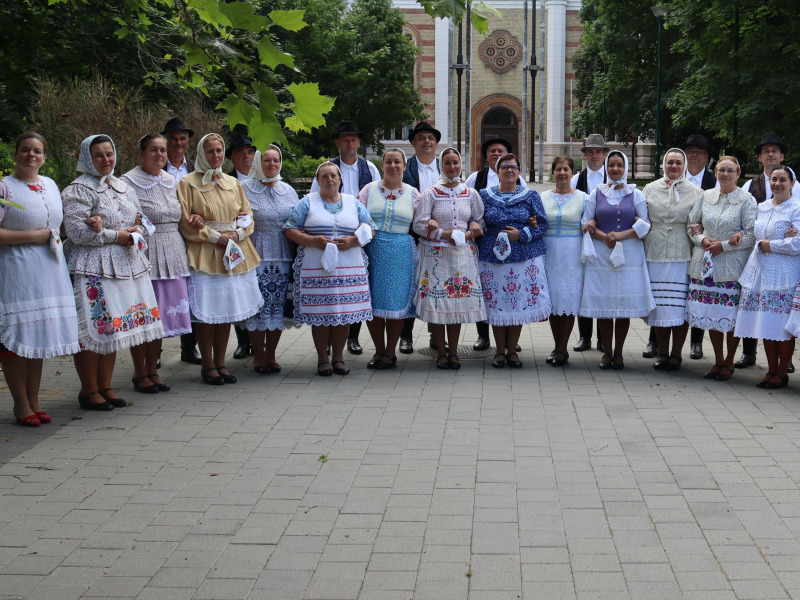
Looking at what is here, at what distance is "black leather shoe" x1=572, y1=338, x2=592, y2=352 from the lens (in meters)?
10.6

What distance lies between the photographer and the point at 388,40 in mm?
40625

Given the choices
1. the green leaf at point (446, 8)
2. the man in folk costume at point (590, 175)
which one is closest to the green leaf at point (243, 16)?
the green leaf at point (446, 8)

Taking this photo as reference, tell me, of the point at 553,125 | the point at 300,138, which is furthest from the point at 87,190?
the point at 553,125

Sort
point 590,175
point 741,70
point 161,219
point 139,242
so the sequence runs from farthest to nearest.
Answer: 1. point 741,70
2. point 590,175
3. point 161,219
4. point 139,242

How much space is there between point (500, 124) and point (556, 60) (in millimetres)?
4562

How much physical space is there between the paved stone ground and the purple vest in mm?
1525

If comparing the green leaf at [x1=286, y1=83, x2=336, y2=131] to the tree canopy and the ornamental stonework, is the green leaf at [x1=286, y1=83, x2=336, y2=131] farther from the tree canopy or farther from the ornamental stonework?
the ornamental stonework

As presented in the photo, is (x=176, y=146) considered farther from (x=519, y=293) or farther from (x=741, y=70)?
(x=741, y=70)

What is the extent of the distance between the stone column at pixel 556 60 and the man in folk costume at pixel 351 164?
4227cm

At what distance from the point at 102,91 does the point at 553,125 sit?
128 ft

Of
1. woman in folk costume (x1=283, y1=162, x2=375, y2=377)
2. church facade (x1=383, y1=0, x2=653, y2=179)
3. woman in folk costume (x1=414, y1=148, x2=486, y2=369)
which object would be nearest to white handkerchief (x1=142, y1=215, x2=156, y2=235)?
woman in folk costume (x1=283, y1=162, x2=375, y2=377)

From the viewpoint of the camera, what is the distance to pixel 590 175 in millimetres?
10562

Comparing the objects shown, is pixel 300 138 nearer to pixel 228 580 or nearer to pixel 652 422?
pixel 652 422

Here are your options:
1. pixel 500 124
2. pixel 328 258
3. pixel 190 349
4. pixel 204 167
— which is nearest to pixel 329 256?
pixel 328 258
